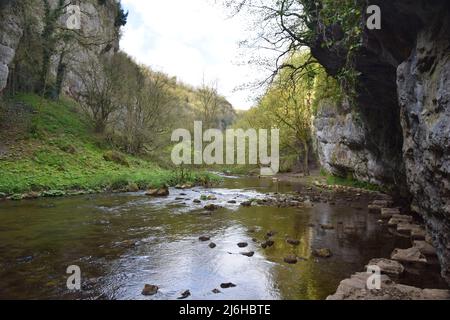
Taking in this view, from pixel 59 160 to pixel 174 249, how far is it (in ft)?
→ 48.5

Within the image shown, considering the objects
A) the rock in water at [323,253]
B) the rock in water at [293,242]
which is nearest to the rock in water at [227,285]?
the rock in water at [323,253]

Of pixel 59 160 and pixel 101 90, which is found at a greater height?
pixel 101 90

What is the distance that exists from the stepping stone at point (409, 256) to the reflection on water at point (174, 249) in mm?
471

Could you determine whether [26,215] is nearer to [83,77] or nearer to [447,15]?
[447,15]

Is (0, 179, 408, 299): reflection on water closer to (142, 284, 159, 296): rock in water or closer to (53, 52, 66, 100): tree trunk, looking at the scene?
(142, 284, 159, 296): rock in water

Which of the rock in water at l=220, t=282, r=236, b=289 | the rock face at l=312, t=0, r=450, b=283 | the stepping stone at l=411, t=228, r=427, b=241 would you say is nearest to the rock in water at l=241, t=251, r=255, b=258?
the rock in water at l=220, t=282, r=236, b=289

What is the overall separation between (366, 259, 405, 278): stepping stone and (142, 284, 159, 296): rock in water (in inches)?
169

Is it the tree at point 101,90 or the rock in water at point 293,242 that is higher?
the tree at point 101,90

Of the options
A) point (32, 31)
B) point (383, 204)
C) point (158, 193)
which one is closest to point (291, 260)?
point (383, 204)

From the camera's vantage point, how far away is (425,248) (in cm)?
802

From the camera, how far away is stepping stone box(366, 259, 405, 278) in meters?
6.63

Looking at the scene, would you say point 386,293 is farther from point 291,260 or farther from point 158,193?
point 158,193

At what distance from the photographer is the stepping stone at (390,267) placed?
663cm

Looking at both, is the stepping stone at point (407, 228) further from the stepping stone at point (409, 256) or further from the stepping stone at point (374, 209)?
the stepping stone at point (374, 209)
